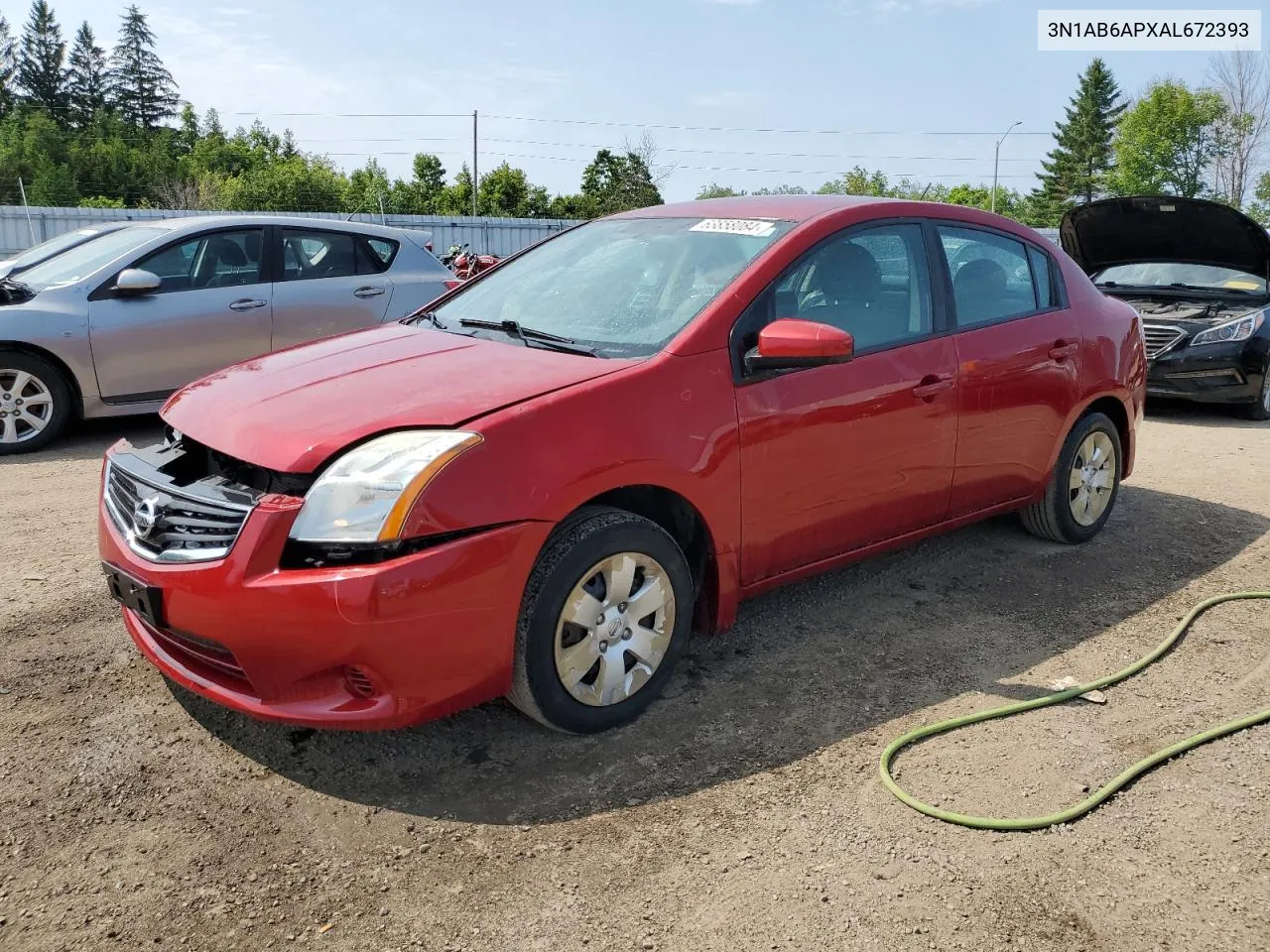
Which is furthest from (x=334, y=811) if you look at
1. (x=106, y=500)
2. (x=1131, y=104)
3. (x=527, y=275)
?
(x=1131, y=104)

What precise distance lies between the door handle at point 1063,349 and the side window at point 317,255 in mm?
5341

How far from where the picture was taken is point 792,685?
3549 millimetres

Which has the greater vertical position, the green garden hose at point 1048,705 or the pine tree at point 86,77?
the pine tree at point 86,77

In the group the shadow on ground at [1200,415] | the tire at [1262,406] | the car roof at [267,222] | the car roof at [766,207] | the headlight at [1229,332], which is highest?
the car roof at [267,222]

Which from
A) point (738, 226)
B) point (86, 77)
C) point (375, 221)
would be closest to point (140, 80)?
point (86, 77)

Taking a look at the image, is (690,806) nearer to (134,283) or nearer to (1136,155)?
(134,283)

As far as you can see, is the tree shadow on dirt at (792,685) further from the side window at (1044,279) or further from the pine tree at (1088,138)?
the pine tree at (1088,138)

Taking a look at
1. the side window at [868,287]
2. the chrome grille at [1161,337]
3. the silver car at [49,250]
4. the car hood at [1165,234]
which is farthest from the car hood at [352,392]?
the chrome grille at [1161,337]

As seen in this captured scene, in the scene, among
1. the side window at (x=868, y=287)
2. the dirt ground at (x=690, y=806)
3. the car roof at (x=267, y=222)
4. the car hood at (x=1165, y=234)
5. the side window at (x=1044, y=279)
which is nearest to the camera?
the dirt ground at (x=690, y=806)

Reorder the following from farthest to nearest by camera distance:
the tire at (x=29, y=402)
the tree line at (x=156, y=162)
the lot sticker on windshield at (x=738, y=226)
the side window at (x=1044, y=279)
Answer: the tree line at (x=156, y=162) → the tire at (x=29, y=402) → the side window at (x=1044, y=279) → the lot sticker on windshield at (x=738, y=226)

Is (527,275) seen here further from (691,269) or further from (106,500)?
(106,500)

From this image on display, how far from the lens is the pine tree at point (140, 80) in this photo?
88.4 metres

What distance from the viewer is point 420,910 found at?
7.81 feet

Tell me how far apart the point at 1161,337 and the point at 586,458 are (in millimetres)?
7536
